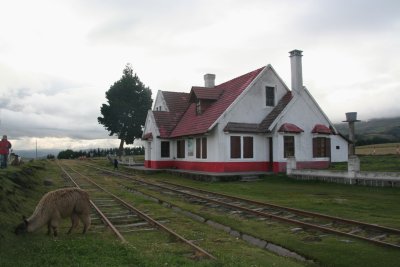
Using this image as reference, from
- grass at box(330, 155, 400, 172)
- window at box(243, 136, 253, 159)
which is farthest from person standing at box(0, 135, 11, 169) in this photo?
grass at box(330, 155, 400, 172)

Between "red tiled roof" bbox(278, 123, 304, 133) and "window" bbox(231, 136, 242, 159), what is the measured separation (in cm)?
296

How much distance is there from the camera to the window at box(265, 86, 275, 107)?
95.0ft

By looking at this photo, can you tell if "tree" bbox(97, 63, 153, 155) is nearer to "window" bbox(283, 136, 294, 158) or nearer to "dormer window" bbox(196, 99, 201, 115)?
"dormer window" bbox(196, 99, 201, 115)

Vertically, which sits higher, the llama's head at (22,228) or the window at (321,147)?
the window at (321,147)

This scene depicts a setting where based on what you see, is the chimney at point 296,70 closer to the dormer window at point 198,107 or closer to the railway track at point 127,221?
the dormer window at point 198,107

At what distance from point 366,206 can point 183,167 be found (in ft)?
66.4

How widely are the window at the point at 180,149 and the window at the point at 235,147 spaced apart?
6.88 meters

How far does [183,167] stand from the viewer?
3234cm

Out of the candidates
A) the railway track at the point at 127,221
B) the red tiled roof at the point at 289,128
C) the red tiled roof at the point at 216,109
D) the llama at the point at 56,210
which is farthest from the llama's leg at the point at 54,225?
the red tiled roof at the point at 289,128

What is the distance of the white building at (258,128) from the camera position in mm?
26594

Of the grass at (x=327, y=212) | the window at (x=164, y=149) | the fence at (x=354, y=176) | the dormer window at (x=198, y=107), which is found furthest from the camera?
the window at (x=164, y=149)

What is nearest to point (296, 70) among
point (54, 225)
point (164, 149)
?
point (164, 149)

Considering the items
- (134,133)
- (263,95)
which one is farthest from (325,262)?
(134,133)

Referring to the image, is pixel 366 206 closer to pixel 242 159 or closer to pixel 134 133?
pixel 242 159
